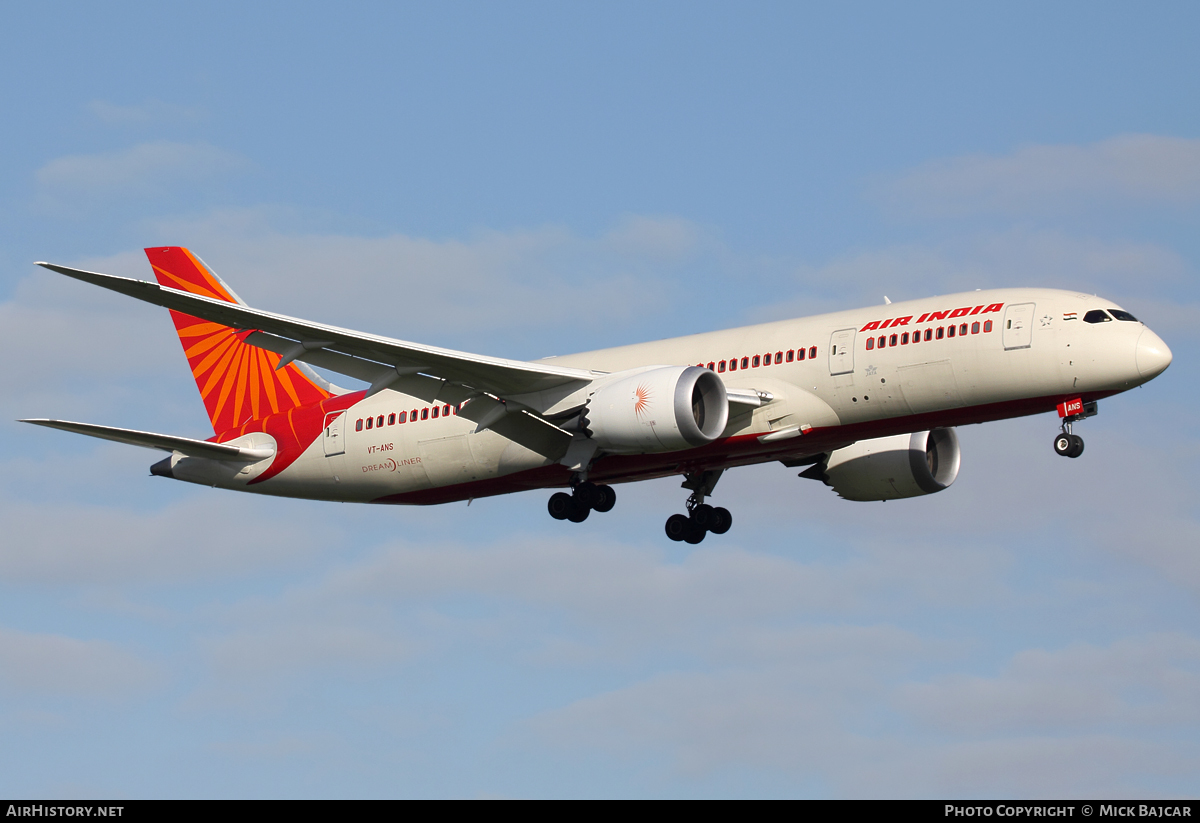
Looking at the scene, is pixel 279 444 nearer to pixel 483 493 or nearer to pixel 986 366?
pixel 483 493

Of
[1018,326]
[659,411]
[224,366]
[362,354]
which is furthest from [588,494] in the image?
[224,366]

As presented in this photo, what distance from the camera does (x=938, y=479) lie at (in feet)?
154

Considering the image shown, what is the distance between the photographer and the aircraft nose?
36844mm

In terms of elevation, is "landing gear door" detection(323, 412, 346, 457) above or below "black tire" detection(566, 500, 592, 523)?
above

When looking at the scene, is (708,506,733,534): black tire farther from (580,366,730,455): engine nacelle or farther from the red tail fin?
the red tail fin

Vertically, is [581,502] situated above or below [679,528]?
below

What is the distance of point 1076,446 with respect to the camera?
124ft

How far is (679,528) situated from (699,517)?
682mm

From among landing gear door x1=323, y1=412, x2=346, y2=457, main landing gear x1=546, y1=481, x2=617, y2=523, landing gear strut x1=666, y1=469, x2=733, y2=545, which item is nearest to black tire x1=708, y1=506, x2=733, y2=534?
landing gear strut x1=666, y1=469, x2=733, y2=545

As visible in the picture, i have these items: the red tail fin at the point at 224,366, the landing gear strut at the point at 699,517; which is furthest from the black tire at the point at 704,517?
the red tail fin at the point at 224,366

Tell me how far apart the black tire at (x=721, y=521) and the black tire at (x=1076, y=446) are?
1132 centimetres

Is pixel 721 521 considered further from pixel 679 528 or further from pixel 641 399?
pixel 641 399

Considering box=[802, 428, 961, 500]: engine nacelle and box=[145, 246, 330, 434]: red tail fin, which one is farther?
box=[145, 246, 330, 434]: red tail fin

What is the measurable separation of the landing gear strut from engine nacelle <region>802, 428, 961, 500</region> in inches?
129
